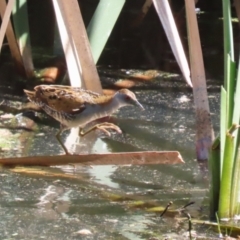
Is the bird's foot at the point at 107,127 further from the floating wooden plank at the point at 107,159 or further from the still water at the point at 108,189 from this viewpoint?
the floating wooden plank at the point at 107,159

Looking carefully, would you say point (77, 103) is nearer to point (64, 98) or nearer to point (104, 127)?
point (64, 98)

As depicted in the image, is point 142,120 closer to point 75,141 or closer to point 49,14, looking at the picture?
point 75,141

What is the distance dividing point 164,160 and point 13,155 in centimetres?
102

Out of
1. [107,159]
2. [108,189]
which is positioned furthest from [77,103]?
[108,189]

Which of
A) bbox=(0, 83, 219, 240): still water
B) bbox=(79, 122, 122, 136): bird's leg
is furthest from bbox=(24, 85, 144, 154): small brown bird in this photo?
bbox=(0, 83, 219, 240): still water

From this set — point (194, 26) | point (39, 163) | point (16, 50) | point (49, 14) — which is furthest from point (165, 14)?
point (49, 14)

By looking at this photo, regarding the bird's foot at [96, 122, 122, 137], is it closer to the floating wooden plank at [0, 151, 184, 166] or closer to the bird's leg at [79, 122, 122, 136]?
the bird's leg at [79, 122, 122, 136]

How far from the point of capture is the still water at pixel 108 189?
308cm

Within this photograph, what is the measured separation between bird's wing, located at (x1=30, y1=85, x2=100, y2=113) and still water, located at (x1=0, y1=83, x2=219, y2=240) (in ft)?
0.85

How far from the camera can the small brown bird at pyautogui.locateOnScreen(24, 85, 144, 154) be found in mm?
4250

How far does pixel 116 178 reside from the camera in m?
3.80

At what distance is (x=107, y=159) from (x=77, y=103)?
26.9 inches

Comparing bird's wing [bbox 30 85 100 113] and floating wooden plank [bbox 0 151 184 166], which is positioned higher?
bird's wing [bbox 30 85 100 113]

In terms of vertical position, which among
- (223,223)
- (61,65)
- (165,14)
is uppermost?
(165,14)
